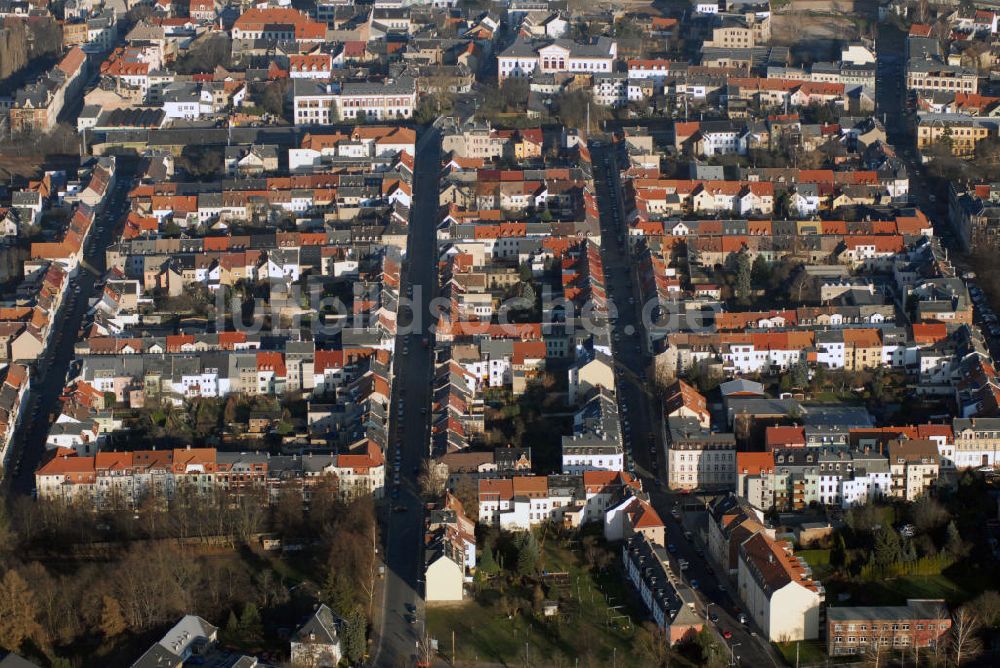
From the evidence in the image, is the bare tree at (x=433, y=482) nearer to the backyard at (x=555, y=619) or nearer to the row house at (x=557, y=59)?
the backyard at (x=555, y=619)

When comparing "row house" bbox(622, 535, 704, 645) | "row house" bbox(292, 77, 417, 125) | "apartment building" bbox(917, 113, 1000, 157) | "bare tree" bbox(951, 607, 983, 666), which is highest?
"row house" bbox(292, 77, 417, 125)

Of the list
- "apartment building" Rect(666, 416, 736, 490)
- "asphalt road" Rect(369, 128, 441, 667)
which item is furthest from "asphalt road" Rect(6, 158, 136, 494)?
"apartment building" Rect(666, 416, 736, 490)

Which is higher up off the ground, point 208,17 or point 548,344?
point 208,17

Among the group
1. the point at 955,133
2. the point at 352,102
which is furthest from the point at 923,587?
the point at 352,102

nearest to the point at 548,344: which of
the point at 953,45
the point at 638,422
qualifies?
the point at 638,422

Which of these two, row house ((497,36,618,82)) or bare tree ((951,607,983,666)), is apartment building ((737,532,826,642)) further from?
row house ((497,36,618,82))

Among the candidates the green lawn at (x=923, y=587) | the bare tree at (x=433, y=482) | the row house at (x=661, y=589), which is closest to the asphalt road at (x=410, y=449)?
the bare tree at (x=433, y=482)

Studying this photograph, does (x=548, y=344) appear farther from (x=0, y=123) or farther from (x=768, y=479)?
(x=0, y=123)
